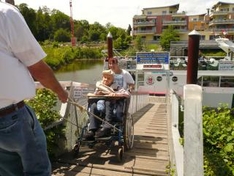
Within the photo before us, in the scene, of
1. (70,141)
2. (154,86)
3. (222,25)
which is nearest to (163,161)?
(70,141)

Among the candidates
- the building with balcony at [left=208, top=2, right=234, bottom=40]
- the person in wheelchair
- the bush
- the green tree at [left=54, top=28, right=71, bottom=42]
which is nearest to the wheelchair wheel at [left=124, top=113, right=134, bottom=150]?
the person in wheelchair

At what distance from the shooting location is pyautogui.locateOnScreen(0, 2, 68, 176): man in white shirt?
1338 mm

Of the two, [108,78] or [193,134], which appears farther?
[108,78]

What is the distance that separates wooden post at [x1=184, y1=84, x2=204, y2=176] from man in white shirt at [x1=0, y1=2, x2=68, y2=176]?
746mm

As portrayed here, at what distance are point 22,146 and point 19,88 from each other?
31 centimetres

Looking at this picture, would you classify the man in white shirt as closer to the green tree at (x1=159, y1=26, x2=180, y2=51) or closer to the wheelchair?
the wheelchair

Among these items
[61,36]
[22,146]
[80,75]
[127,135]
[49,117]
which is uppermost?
[61,36]

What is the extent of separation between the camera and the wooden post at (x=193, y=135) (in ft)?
4.83

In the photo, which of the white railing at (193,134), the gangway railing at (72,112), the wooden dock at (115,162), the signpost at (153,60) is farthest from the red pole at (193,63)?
the signpost at (153,60)

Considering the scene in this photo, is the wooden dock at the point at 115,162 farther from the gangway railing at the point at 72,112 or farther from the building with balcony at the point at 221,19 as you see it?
the building with balcony at the point at 221,19

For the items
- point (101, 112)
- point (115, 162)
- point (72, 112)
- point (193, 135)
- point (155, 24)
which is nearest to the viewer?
point (193, 135)

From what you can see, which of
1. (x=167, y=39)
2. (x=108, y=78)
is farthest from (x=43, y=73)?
(x=167, y=39)

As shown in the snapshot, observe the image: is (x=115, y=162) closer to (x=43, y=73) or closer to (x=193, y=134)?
(x=193, y=134)

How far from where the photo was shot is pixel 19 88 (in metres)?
1.39
